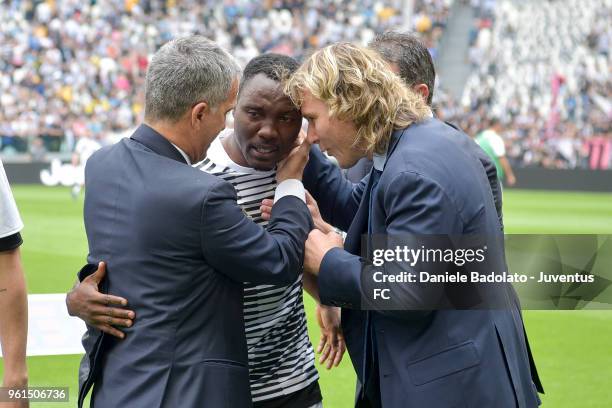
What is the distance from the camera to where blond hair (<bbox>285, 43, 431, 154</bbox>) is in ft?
8.76

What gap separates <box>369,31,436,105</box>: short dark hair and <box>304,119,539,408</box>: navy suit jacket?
1330mm

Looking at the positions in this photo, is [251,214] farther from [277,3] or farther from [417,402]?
[277,3]

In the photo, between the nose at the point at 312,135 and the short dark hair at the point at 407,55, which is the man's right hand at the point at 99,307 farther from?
the short dark hair at the point at 407,55

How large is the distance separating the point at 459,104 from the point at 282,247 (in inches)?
1117

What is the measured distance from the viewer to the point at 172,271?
255 centimetres

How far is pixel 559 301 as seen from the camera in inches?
120

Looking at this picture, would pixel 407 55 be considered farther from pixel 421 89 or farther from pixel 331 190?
pixel 331 190

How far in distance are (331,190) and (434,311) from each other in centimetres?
95

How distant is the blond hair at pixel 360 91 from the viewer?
2670 millimetres

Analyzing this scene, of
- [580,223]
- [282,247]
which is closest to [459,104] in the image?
[580,223]

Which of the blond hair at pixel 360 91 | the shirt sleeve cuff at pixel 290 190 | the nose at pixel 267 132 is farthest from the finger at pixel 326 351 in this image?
the blond hair at pixel 360 91

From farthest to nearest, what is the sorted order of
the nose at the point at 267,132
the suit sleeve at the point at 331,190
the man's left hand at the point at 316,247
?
1. the suit sleeve at the point at 331,190
2. the nose at the point at 267,132
3. the man's left hand at the point at 316,247

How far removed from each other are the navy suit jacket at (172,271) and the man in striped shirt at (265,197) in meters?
0.51

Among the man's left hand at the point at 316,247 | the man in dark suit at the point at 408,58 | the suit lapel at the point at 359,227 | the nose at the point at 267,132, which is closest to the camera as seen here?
the man's left hand at the point at 316,247
